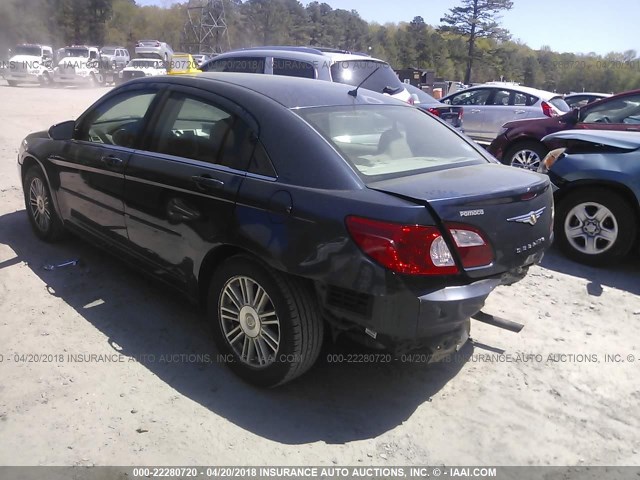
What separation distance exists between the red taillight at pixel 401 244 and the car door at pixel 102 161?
1984mm

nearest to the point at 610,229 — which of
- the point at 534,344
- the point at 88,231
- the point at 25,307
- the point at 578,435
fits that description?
the point at 534,344

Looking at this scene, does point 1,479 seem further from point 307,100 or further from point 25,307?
point 307,100

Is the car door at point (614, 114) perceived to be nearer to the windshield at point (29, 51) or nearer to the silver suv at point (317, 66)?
the silver suv at point (317, 66)

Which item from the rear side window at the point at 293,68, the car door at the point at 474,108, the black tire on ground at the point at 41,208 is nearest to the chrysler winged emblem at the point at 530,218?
the black tire on ground at the point at 41,208

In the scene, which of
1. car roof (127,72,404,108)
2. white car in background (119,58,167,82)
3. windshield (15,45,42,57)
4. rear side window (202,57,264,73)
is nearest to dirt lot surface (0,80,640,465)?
car roof (127,72,404,108)

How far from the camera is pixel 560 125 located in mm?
7422

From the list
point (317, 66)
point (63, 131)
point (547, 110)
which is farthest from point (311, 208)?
point (547, 110)

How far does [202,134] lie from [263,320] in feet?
3.96

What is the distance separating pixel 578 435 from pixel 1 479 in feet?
8.97

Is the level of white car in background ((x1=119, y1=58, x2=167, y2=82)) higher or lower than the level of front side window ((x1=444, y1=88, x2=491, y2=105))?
higher

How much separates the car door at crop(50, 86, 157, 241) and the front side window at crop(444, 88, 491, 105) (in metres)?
10.1

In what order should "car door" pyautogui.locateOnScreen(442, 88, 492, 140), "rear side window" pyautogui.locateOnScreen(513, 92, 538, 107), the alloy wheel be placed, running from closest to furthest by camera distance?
the alloy wheel → "rear side window" pyautogui.locateOnScreen(513, 92, 538, 107) → "car door" pyautogui.locateOnScreen(442, 88, 492, 140)

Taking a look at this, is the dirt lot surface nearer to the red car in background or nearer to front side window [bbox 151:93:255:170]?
front side window [bbox 151:93:255:170]

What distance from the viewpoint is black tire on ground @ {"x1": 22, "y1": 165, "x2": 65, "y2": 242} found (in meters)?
4.83
